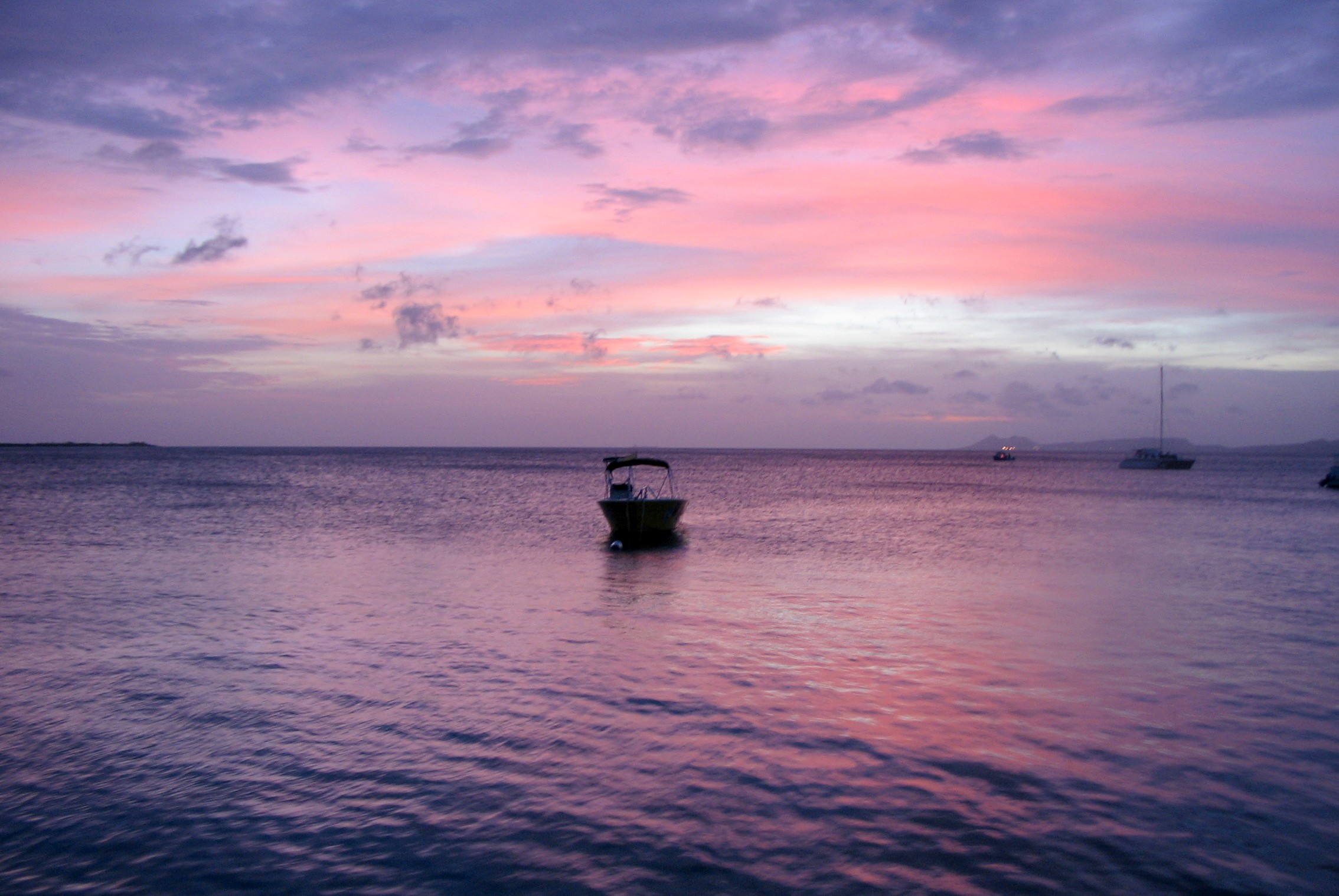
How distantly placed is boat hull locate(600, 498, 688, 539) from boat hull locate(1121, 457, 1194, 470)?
95984 mm

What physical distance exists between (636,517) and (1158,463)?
321 ft

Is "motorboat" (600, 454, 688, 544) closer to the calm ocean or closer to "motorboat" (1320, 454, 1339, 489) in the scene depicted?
the calm ocean

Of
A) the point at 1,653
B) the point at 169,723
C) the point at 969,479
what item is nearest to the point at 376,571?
the point at 1,653

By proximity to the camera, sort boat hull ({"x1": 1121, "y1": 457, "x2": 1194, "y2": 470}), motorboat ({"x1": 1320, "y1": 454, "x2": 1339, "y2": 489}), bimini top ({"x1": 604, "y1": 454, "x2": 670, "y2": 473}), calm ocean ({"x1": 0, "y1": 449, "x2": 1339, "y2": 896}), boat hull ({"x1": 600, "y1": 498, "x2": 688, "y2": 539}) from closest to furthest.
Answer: calm ocean ({"x1": 0, "y1": 449, "x2": 1339, "y2": 896}), boat hull ({"x1": 600, "y1": 498, "x2": 688, "y2": 539}), bimini top ({"x1": 604, "y1": 454, "x2": 670, "y2": 473}), motorboat ({"x1": 1320, "y1": 454, "x2": 1339, "y2": 489}), boat hull ({"x1": 1121, "y1": 457, "x2": 1194, "y2": 470})

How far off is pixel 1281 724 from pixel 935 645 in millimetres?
5229

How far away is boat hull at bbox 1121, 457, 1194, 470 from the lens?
347ft

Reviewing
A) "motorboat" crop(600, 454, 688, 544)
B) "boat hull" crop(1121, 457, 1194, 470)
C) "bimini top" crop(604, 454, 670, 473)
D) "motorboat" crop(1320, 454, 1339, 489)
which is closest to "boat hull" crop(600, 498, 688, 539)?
"motorboat" crop(600, 454, 688, 544)

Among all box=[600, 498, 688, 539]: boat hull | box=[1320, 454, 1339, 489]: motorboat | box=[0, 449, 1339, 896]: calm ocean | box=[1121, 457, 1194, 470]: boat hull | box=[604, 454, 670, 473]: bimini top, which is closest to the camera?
box=[0, 449, 1339, 896]: calm ocean

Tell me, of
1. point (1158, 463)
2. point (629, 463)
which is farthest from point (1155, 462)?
point (629, 463)

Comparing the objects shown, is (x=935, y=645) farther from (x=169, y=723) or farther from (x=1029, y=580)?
(x=169, y=723)

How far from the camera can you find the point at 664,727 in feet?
33.5

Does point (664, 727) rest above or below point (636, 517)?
below

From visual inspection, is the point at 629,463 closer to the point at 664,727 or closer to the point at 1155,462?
the point at 664,727

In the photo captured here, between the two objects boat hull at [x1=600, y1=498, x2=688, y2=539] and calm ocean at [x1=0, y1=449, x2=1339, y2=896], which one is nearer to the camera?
calm ocean at [x1=0, y1=449, x2=1339, y2=896]
